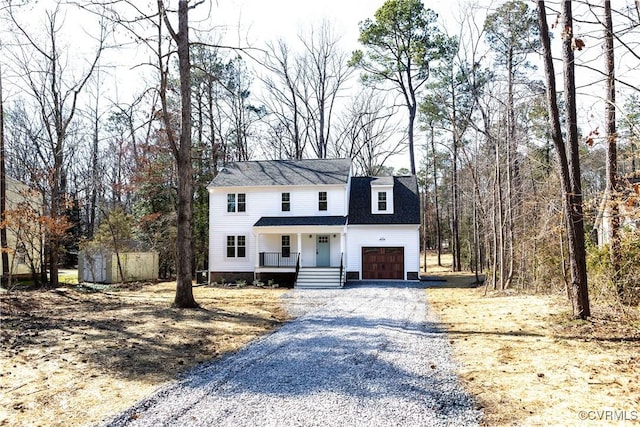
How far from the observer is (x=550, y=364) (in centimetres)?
643

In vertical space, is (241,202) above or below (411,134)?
below

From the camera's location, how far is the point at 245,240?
2322 cm

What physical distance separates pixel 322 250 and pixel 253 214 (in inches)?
159

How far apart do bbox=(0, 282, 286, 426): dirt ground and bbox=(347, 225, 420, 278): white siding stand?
8.95 metres

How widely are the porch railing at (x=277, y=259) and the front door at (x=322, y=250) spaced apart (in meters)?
1.19

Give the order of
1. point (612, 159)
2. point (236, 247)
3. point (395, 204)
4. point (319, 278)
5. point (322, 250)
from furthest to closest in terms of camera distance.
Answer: point (395, 204), point (236, 247), point (322, 250), point (319, 278), point (612, 159)

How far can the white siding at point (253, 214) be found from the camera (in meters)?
22.9

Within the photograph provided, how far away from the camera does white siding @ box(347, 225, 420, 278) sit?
877 inches

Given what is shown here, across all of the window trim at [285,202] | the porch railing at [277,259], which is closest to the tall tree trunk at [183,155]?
the porch railing at [277,259]

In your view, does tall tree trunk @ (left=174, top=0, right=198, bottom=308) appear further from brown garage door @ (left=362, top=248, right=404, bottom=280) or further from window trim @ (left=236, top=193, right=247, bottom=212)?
brown garage door @ (left=362, top=248, right=404, bottom=280)

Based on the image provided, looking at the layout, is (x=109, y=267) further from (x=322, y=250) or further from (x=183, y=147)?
(x=183, y=147)

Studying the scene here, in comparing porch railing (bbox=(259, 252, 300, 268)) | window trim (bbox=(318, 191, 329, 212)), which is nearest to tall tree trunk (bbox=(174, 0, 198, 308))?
porch railing (bbox=(259, 252, 300, 268))

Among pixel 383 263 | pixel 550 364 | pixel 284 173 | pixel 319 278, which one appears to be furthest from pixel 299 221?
pixel 550 364

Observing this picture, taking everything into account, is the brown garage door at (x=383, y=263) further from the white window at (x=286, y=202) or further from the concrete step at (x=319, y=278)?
the white window at (x=286, y=202)
